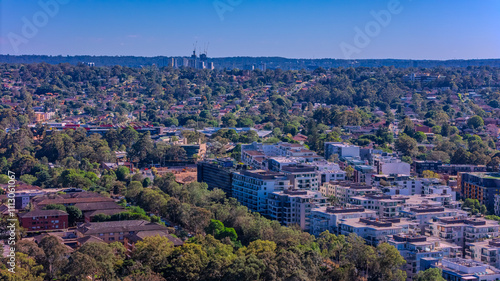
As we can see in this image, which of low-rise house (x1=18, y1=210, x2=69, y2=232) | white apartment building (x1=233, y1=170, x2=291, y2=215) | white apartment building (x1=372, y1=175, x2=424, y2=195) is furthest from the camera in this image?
white apartment building (x1=372, y1=175, x2=424, y2=195)

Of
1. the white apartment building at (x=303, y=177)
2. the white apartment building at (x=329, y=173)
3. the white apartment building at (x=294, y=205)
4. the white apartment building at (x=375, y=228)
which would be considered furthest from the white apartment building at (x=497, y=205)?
the white apartment building at (x=294, y=205)

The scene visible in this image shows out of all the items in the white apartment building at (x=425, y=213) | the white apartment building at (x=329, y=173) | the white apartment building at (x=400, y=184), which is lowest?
the white apartment building at (x=425, y=213)

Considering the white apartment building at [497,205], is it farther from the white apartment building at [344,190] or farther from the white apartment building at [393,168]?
the white apartment building at [344,190]

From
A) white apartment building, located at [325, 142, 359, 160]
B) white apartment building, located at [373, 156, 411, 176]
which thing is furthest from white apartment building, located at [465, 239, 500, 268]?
white apartment building, located at [325, 142, 359, 160]

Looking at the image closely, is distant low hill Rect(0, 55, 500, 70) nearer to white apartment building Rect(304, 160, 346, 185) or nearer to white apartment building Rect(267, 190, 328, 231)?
white apartment building Rect(304, 160, 346, 185)

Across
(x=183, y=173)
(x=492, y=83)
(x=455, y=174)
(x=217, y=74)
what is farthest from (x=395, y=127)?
(x=217, y=74)

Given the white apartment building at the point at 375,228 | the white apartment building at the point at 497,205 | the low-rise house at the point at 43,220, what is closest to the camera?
the white apartment building at the point at 375,228

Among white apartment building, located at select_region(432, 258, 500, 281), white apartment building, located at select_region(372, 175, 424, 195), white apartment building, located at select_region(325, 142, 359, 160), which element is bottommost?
white apartment building, located at select_region(432, 258, 500, 281)
